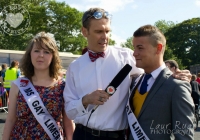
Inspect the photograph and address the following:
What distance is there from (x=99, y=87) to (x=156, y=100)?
63cm

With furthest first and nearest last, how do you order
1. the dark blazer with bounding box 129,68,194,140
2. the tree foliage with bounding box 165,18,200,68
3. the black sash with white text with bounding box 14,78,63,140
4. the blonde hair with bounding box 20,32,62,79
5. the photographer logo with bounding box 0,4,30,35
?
the tree foliage with bounding box 165,18,200,68 → the photographer logo with bounding box 0,4,30,35 → the blonde hair with bounding box 20,32,62,79 → the black sash with white text with bounding box 14,78,63,140 → the dark blazer with bounding box 129,68,194,140

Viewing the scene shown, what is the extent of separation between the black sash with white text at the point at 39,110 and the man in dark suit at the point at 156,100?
2.69 feet

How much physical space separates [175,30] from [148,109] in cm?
5420

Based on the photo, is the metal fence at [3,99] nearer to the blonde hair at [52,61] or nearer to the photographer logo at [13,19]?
the blonde hair at [52,61]

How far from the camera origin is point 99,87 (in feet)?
9.32

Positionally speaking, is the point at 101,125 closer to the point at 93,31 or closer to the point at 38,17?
the point at 93,31

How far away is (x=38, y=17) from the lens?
136ft

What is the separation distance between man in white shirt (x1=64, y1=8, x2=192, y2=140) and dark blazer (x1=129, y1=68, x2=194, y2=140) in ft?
1.29

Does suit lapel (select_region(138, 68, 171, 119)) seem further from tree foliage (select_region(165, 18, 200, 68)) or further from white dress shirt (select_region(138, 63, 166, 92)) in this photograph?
tree foliage (select_region(165, 18, 200, 68))

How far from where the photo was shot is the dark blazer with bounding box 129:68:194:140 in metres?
2.24

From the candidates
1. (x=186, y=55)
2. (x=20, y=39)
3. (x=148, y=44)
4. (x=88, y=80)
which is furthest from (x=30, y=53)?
(x=186, y=55)

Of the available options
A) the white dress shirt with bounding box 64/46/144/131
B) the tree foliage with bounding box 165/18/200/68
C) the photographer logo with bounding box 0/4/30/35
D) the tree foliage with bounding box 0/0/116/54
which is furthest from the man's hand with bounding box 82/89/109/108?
the tree foliage with bounding box 165/18/200/68

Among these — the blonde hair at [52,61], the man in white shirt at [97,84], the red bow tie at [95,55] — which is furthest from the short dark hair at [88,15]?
the blonde hair at [52,61]

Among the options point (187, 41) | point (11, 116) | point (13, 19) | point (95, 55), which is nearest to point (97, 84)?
point (95, 55)
